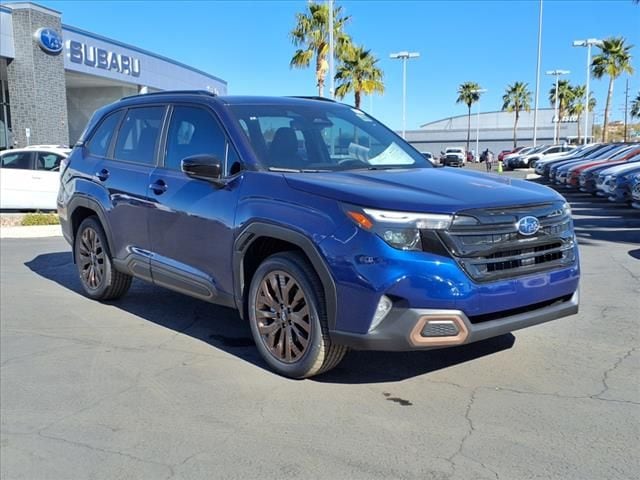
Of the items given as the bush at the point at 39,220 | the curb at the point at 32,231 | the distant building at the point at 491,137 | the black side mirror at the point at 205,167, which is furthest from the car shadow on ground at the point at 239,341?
the distant building at the point at 491,137

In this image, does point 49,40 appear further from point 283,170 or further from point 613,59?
point 613,59

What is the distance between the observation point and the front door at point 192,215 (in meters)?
4.52

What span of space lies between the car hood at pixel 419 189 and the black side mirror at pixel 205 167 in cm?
55

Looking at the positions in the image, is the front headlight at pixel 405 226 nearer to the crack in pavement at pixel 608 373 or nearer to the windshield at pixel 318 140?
the windshield at pixel 318 140

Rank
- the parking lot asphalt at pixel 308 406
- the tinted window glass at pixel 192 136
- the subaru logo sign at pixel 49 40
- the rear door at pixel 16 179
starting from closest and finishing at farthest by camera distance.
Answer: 1. the parking lot asphalt at pixel 308 406
2. the tinted window glass at pixel 192 136
3. the rear door at pixel 16 179
4. the subaru logo sign at pixel 49 40

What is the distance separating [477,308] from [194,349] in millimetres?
2406

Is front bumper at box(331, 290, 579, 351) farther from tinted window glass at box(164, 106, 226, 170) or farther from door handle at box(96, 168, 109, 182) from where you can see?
door handle at box(96, 168, 109, 182)

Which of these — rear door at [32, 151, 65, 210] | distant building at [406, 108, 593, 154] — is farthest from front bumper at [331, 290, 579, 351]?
distant building at [406, 108, 593, 154]

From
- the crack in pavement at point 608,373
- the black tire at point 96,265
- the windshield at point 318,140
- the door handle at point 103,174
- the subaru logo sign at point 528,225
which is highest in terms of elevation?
the windshield at point 318,140

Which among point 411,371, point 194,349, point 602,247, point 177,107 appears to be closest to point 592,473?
point 411,371

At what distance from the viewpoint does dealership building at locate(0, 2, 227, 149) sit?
90.2 feet

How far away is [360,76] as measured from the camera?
3612cm

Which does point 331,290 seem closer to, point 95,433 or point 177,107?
point 95,433

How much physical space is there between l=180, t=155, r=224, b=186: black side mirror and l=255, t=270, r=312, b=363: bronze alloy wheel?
33.0 inches
